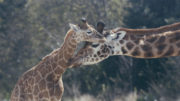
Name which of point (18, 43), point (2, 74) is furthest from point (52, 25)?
point (2, 74)

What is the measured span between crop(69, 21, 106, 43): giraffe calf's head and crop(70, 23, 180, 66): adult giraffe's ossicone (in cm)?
13

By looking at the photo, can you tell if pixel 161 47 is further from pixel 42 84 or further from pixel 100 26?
pixel 42 84

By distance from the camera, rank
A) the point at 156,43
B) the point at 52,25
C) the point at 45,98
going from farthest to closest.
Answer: the point at 52,25
the point at 45,98
the point at 156,43

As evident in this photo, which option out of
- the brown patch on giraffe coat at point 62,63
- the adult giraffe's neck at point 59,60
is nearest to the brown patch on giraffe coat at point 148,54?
the adult giraffe's neck at point 59,60

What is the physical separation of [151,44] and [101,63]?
1177 cm

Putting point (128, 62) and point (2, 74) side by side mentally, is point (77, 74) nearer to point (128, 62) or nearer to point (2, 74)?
point (128, 62)

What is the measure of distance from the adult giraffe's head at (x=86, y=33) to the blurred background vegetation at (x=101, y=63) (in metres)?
8.28

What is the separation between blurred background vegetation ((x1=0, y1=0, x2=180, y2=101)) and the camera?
59.0 feet

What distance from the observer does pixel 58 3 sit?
21.3 meters

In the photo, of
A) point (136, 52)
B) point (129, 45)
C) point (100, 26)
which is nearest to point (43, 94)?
point (100, 26)

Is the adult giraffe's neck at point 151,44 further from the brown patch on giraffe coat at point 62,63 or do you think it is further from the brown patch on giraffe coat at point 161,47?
the brown patch on giraffe coat at point 62,63

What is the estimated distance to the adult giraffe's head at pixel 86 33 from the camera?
328 inches

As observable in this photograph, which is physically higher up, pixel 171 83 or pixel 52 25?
pixel 52 25

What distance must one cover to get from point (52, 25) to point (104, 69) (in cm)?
391
